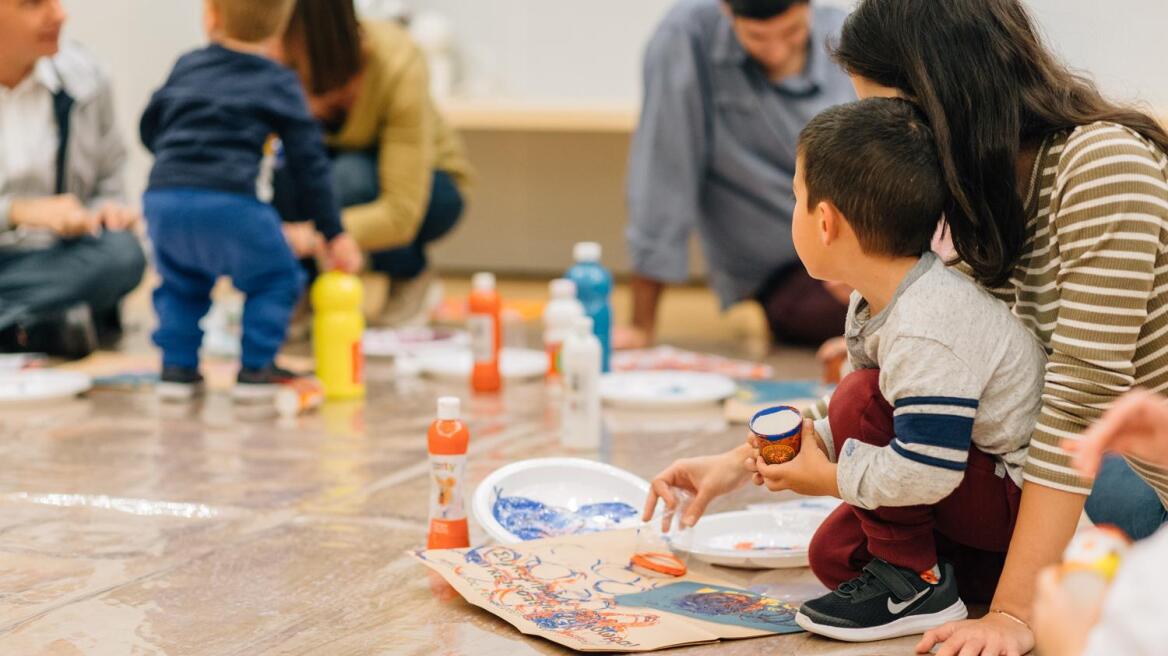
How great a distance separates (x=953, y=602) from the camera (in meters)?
1.48

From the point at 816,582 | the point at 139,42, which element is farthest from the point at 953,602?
the point at 139,42

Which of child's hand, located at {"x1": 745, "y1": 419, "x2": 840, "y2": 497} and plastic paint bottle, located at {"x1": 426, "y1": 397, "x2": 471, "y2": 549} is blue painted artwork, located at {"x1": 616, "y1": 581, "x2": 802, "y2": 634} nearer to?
child's hand, located at {"x1": 745, "y1": 419, "x2": 840, "y2": 497}

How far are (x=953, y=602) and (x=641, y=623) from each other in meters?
0.34

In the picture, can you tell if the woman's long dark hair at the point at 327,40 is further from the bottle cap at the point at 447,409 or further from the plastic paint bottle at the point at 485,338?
the bottle cap at the point at 447,409

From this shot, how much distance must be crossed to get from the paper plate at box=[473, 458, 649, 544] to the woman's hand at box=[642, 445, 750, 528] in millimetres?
177

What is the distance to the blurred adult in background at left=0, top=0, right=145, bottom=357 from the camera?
9.78 feet

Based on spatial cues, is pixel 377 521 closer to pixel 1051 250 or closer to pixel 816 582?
pixel 816 582

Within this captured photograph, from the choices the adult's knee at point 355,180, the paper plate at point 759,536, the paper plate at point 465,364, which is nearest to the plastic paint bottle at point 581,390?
the paper plate at point 759,536

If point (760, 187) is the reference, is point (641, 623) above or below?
below

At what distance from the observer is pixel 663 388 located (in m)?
2.72

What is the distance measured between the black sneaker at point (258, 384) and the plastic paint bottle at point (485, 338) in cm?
37

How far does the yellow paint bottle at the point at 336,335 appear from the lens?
8.98 feet

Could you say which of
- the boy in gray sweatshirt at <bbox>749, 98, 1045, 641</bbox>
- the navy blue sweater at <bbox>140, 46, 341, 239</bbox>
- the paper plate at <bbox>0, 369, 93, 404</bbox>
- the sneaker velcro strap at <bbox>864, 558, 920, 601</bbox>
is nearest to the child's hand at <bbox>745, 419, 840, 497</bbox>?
the boy in gray sweatshirt at <bbox>749, 98, 1045, 641</bbox>

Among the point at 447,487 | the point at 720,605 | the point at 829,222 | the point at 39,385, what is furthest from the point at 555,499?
the point at 39,385
